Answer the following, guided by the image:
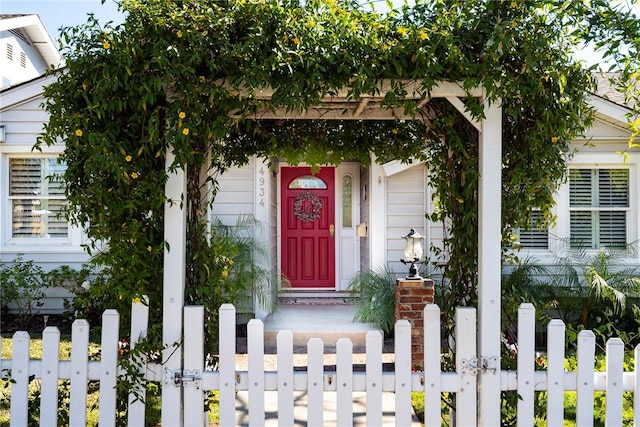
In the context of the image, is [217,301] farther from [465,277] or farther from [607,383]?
[607,383]

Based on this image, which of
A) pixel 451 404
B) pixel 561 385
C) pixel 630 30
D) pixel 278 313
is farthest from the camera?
pixel 278 313

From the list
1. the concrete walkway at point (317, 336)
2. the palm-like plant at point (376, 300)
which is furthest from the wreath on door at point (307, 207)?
the palm-like plant at point (376, 300)

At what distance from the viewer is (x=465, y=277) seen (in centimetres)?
320

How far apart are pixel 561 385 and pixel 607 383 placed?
24 cm

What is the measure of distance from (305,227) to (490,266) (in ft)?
18.7

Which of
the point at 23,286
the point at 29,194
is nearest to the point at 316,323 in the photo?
the point at 23,286

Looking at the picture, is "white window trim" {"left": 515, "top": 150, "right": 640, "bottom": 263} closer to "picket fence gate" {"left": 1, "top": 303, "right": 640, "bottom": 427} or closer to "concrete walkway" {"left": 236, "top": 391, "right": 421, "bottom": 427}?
"concrete walkway" {"left": 236, "top": 391, "right": 421, "bottom": 427}

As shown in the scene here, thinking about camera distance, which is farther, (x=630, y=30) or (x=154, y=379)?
(x=154, y=379)

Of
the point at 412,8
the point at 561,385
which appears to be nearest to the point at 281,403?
the point at 561,385

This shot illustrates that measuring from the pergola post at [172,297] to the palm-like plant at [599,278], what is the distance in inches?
192

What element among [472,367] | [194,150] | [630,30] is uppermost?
[630,30]

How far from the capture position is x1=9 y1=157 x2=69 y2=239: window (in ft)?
24.4

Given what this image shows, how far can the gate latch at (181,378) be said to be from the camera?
9.25 ft

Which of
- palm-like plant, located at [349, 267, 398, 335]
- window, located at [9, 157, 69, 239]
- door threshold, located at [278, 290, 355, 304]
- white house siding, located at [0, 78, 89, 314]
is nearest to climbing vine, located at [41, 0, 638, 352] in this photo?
palm-like plant, located at [349, 267, 398, 335]
